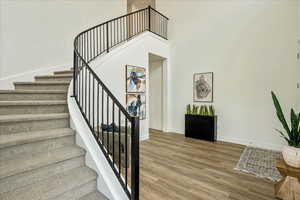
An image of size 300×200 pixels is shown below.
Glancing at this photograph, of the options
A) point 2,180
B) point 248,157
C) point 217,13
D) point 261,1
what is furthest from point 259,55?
point 2,180

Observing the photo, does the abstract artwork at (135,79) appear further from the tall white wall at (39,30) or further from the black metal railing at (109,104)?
the tall white wall at (39,30)

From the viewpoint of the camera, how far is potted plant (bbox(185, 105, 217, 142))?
4.02 meters

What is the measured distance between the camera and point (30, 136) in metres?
1.62

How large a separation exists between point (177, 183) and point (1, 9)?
4.59 metres

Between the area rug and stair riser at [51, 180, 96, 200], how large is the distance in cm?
225

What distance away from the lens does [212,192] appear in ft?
6.20

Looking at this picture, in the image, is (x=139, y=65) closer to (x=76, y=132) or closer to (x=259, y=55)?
(x=76, y=132)

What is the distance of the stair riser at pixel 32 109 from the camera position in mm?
1882

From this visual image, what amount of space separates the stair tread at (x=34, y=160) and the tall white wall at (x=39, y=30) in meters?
2.54

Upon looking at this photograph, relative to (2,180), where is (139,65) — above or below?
above

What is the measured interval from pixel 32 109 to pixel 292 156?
321 centimetres

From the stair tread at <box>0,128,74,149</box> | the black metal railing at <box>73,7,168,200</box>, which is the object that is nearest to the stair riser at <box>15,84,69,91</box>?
the black metal railing at <box>73,7,168,200</box>

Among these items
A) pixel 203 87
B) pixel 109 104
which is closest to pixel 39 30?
pixel 109 104

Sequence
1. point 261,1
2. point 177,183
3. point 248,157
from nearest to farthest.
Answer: point 177,183
point 248,157
point 261,1
